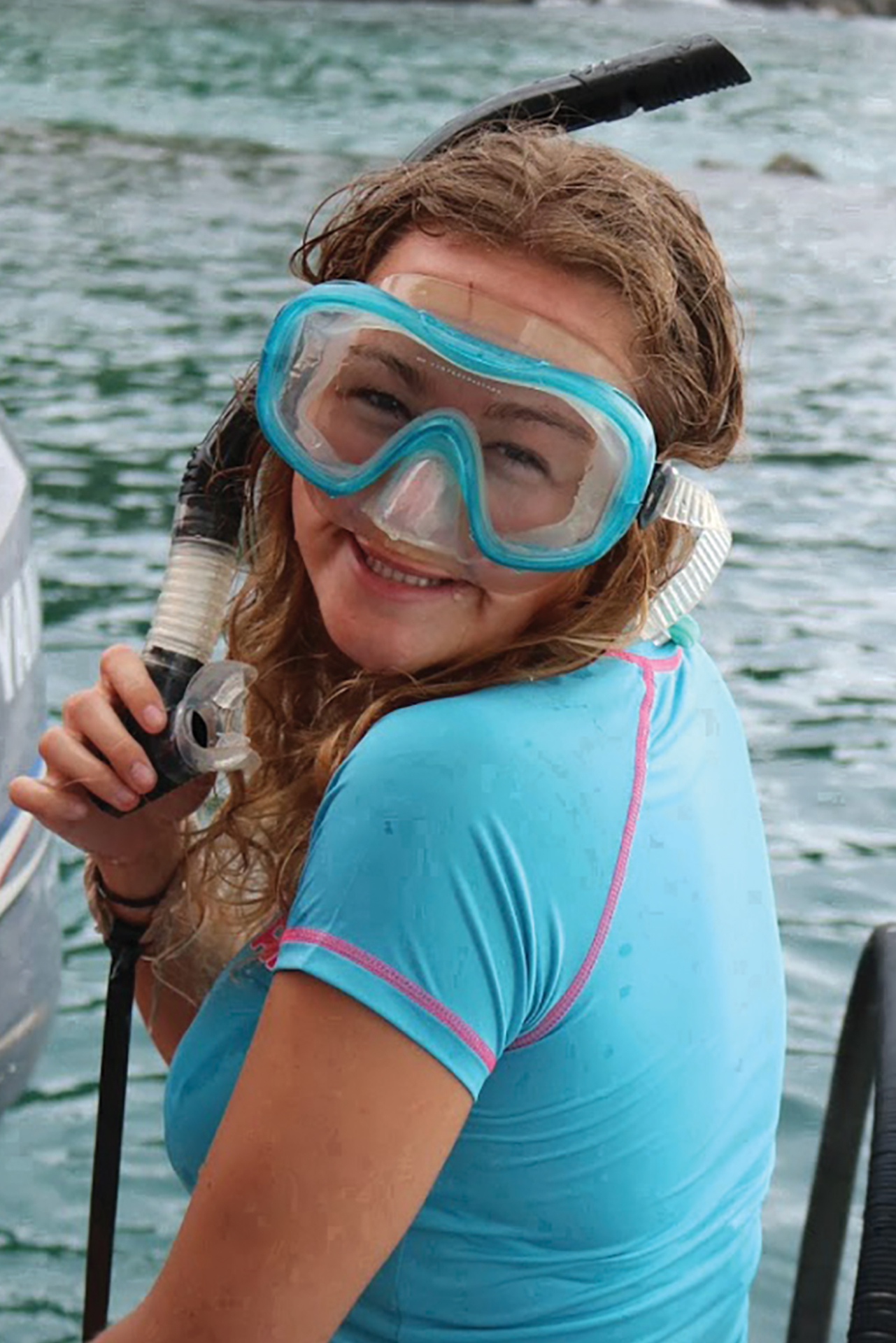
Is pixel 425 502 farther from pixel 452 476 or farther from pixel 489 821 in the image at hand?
pixel 489 821

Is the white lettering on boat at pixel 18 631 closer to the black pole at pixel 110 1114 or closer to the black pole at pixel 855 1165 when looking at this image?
the black pole at pixel 110 1114

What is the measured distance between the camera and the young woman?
1.23 m

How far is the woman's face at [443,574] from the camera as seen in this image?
142 cm

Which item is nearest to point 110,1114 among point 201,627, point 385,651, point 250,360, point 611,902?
point 201,627

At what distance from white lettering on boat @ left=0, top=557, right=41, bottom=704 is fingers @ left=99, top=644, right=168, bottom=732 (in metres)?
0.87

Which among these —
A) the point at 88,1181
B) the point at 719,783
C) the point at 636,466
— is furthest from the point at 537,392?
the point at 88,1181

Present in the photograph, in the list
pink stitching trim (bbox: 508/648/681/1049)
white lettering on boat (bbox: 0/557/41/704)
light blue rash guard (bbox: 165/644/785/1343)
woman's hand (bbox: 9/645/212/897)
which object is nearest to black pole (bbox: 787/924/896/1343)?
light blue rash guard (bbox: 165/644/785/1343)

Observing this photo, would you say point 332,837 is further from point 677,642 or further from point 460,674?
point 677,642

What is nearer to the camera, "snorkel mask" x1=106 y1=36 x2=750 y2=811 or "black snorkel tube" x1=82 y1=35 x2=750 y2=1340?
"snorkel mask" x1=106 y1=36 x2=750 y2=811

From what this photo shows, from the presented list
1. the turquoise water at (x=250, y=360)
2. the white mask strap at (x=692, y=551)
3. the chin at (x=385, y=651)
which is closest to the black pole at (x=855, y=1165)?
the white mask strap at (x=692, y=551)

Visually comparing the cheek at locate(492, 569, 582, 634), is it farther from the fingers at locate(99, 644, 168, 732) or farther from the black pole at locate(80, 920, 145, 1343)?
the black pole at locate(80, 920, 145, 1343)

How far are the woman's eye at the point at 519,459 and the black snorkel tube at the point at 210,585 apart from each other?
0.28 meters

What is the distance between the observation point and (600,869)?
1298 mm

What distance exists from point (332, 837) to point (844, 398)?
732 cm
